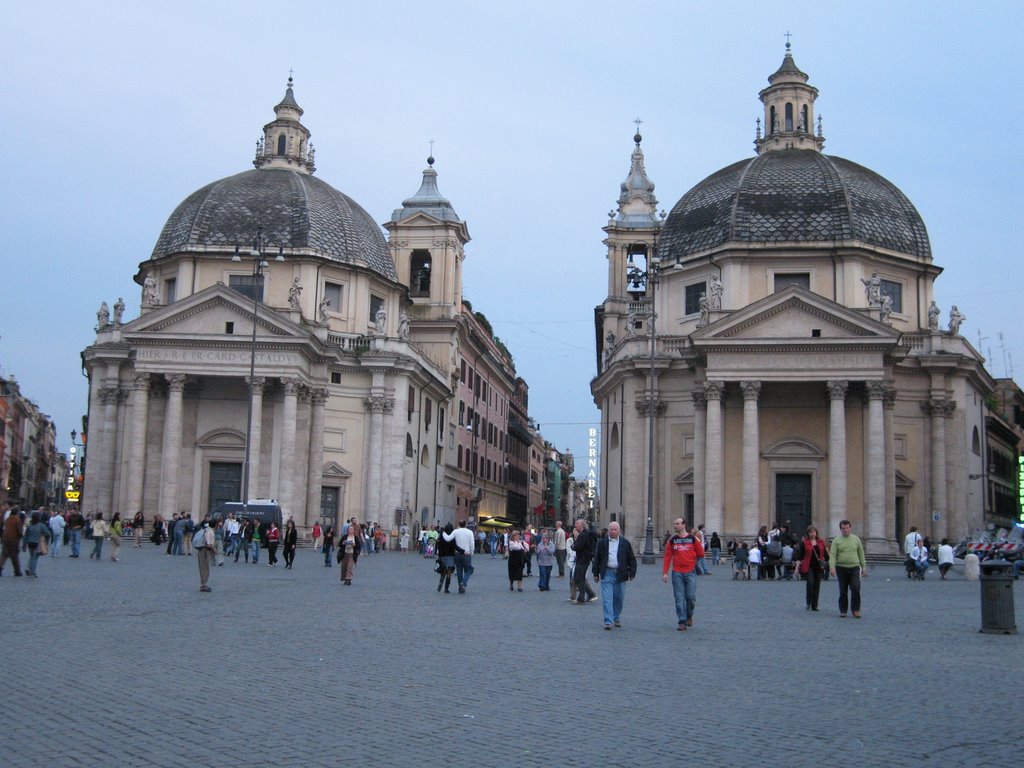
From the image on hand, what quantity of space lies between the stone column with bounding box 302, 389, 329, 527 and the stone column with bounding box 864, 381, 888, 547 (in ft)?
81.8

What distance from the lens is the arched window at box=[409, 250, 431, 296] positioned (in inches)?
2869

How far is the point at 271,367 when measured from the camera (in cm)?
5347

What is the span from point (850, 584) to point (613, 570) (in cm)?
501

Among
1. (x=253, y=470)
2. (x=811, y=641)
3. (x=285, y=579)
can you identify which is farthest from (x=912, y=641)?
(x=253, y=470)

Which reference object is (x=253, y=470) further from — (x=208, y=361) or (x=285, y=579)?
(x=285, y=579)

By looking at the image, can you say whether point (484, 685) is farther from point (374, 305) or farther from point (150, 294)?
point (374, 305)

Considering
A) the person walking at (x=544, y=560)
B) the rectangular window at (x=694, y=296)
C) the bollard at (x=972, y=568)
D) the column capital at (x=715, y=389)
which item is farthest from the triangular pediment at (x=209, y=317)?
the bollard at (x=972, y=568)

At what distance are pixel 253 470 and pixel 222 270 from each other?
11.1 m

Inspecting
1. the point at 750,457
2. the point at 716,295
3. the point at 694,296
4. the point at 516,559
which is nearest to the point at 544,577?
the point at 516,559

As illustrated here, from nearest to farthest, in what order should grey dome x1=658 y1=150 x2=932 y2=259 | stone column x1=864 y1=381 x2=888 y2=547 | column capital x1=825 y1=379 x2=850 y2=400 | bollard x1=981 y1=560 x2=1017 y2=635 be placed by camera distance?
bollard x1=981 y1=560 x2=1017 y2=635 < stone column x1=864 y1=381 x2=888 y2=547 < column capital x1=825 y1=379 x2=850 y2=400 < grey dome x1=658 y1=150 x2=932 y2=259

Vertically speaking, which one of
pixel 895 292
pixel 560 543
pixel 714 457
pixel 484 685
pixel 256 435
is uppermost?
pixel 895 292

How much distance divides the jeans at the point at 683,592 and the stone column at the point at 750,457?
3129 centimetres

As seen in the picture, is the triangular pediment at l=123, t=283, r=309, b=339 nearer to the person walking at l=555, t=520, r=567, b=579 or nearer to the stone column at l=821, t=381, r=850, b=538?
the stone column at l=821, t=381, r=850, b=538

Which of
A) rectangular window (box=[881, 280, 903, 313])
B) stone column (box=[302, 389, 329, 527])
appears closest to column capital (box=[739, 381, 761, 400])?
rectangular window (box=[881, 280, 903, 313])
